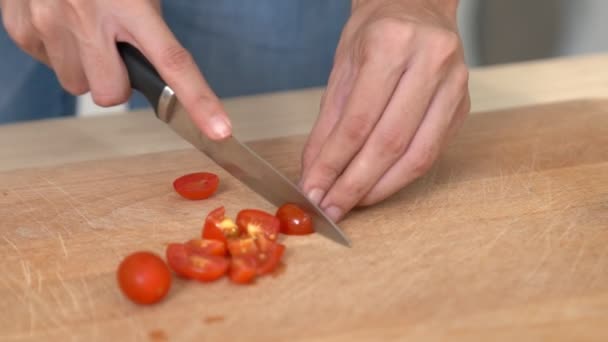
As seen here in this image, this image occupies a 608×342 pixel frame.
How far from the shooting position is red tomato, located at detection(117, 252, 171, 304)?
105 cm

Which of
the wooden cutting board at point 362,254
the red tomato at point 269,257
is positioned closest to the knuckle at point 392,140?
the wooden cutting board at point 362,254

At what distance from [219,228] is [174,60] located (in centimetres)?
25

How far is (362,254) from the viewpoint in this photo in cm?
118

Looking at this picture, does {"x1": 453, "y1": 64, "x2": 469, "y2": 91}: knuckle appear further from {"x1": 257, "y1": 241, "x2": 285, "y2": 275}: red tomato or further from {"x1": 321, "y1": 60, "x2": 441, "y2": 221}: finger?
{"x1": 257, "y1": 241, "x2": 285, "y2": 275}: red tomato

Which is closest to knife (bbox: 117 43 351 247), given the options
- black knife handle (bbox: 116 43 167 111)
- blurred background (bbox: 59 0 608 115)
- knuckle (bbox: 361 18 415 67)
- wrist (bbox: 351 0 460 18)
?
black knife handle (bbox: 116 43 167 111)

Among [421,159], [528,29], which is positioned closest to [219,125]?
[421,159]

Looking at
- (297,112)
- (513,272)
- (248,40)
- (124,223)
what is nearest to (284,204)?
(124,223)

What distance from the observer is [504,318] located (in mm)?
1020

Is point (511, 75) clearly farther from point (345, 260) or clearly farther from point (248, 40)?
point (345, 260)

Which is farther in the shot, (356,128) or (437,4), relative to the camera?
(437,4)

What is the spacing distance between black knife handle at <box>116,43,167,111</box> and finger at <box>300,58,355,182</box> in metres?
0.25

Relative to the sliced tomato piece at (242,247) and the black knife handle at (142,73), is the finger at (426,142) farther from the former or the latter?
the black knife handle at (142,73)

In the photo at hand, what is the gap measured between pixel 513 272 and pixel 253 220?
1.21ft

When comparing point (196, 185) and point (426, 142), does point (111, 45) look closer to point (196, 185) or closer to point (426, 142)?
point (196, 185)
